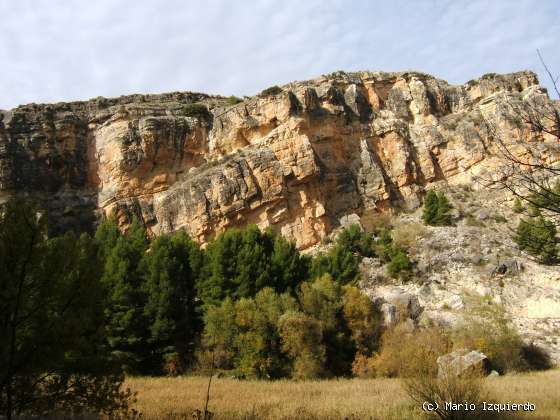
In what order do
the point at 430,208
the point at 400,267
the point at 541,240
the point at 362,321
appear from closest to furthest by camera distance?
1. the point at 541,240
2. the point at 362,321
3. the point at 400,267
4. the point at 430,208

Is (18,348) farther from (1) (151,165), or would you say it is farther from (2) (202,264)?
(1) (151,165)

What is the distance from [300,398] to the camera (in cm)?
1513

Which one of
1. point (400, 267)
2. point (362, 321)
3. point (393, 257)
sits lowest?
point (362, 321)

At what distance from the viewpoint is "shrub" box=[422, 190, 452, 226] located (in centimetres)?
4020

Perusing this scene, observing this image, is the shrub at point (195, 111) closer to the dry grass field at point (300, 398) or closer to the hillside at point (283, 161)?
the hillside at point (283, 161)

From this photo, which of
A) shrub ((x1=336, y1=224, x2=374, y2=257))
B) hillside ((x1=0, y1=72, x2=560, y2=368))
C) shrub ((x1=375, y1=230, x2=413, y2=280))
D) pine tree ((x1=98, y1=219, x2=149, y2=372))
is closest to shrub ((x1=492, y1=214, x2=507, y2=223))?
hillside ((x1=0, y1=72, x2=560, y2=368))

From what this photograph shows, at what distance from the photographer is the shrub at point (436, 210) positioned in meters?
40.2

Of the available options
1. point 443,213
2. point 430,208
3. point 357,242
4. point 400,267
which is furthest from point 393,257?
point 430,208

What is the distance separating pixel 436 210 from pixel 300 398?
96.0 ft

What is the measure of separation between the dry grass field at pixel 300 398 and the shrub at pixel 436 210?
20.6 m

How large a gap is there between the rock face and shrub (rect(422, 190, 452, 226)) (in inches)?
131

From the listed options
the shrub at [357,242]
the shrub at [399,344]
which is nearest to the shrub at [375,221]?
the shrub at [357,242]

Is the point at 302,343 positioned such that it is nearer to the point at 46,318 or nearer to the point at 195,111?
the point at 46,318

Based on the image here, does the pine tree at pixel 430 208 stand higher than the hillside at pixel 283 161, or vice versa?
the hillside at pixel 283 161
